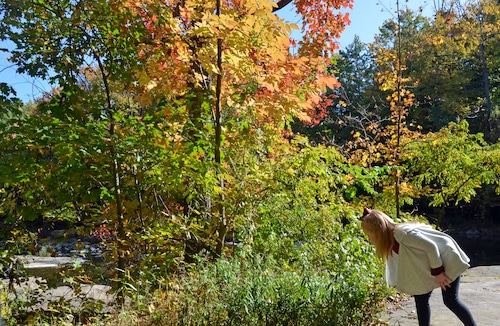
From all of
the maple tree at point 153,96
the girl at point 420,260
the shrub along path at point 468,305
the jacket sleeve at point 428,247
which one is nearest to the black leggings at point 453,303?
the girl at point 420,260

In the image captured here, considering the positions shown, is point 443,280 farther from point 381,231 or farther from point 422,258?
point 381,231

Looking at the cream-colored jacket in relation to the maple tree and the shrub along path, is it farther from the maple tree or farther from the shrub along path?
the maple tree

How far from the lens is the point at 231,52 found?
139 inches

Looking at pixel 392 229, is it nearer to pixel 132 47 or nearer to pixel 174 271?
pixel 174 271

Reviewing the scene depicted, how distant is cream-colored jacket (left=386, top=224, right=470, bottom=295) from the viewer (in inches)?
117

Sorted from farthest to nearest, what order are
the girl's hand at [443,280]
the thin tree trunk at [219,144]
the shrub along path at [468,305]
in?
1. the shrub along path at [468,305]
2. the thin tree trunk at [219,144]
3. the girl's hand at [443,280]

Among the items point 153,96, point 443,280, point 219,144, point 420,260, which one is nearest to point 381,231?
point 420,260

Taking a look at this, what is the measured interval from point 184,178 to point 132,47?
1.22 meters

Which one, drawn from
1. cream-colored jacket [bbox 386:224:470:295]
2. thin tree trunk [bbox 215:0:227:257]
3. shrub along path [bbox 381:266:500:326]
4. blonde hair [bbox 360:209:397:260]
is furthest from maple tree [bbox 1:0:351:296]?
shrub along path [bbox 381:266:500:326]

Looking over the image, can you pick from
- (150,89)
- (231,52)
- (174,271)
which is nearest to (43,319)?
(174,271)

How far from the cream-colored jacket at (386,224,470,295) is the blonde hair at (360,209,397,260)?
0.17 feet

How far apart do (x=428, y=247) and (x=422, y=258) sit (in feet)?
0.37

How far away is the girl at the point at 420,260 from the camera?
2.97 m

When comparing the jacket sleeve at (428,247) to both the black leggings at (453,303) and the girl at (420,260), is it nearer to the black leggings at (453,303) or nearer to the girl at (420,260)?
the girl at (420,260)
